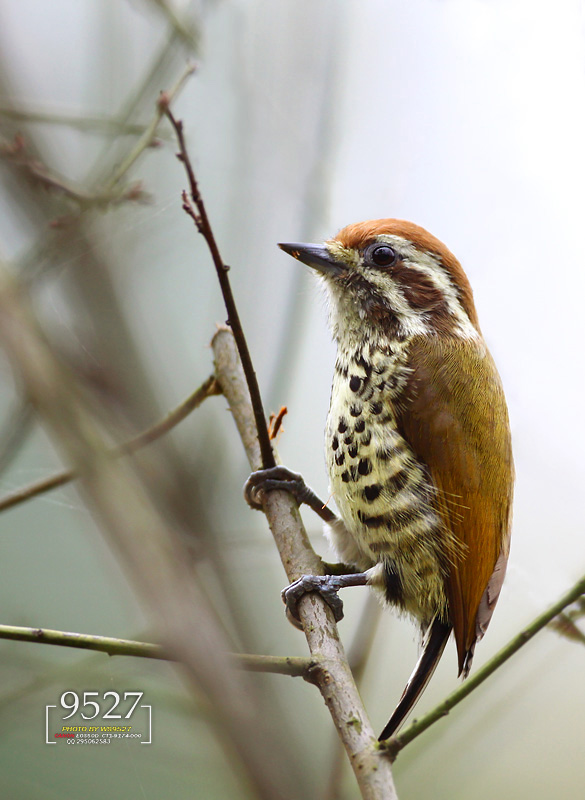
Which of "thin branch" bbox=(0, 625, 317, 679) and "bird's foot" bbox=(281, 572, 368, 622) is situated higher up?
"bird's foot" bbox=(281, 572, 368, 622)

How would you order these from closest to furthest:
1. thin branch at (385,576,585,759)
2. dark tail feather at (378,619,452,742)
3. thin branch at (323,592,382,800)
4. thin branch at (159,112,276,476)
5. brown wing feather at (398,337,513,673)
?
1. thin branch at (385,576,585,759)
2. thin branch at (159,112,276,476)
3. thin branch at (323,592,382,800)
4. dark tail feather at (378,619,452,742)
5. brown wing feather at (398,337,513,673)

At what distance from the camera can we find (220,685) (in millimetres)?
1234

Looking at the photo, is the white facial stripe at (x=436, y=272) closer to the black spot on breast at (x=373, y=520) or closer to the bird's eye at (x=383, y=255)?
the bird's eye at (x=383, y=255)

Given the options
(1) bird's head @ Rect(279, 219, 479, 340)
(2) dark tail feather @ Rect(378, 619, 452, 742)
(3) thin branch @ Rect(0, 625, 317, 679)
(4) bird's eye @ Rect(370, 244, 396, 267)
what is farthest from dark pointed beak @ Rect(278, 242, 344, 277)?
(3) thin branch @ Rect(0, 625, 317, 679)

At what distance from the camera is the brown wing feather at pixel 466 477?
76.5 inches

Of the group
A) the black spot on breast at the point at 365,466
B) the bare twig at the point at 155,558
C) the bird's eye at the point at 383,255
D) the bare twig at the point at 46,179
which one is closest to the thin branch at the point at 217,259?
the bare twig at the point at 155,558

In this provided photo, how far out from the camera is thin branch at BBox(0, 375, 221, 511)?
5.53 feet

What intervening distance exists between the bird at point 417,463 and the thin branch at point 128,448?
0.30m

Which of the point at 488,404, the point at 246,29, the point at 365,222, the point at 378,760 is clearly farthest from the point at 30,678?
the point at 246,29

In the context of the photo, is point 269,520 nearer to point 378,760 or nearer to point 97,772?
point 378,760

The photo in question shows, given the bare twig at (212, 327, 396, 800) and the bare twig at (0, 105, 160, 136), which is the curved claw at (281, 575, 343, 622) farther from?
the bare twig at (0, 105, 160, 136)

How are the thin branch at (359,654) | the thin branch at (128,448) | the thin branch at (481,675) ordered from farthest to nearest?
the thin branch at (128,448) < the thin branch at (359,654) < the thin branch at (481,675)

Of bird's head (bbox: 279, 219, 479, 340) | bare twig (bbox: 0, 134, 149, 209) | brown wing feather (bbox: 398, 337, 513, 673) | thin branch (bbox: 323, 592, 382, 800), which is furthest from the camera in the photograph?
bird's head (bbox: 279, 219, 479, 340)

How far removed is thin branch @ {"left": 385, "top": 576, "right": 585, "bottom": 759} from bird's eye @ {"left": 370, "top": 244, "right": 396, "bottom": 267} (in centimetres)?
125
